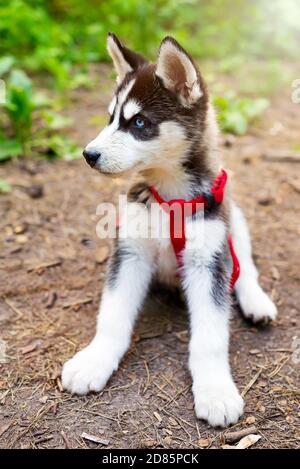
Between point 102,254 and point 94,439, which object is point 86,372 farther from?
point 102,254

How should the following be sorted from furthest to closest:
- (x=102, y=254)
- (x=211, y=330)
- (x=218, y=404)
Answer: (x=102, y=254) < (x=211, y=330) < (x=218, y=404)

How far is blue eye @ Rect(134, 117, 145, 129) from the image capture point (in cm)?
353

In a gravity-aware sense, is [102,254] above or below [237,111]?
below

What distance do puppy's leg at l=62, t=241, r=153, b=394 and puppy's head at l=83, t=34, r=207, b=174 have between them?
655 millimetres

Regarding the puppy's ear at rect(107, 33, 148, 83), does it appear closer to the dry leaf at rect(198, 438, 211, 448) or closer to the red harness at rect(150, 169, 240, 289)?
the red harness at rect(150, 169, 240, 289)

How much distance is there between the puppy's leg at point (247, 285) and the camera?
4008mm

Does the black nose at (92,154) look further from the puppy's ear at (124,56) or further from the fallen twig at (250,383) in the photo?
the fallen twig at (250,383)

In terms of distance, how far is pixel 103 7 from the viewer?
8.42 m

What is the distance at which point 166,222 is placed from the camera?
374 centimetres

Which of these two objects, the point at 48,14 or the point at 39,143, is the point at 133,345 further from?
the point at 48,14

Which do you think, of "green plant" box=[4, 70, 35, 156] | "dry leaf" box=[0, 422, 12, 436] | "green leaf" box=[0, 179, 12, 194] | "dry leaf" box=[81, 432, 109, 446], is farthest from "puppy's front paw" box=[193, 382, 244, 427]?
"green plant" box=[4, 70, 35, 156]

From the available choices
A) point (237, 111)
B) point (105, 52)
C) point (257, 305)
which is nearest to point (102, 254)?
point (257, 305)

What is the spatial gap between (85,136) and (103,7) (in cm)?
304

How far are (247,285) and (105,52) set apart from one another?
500 cm
